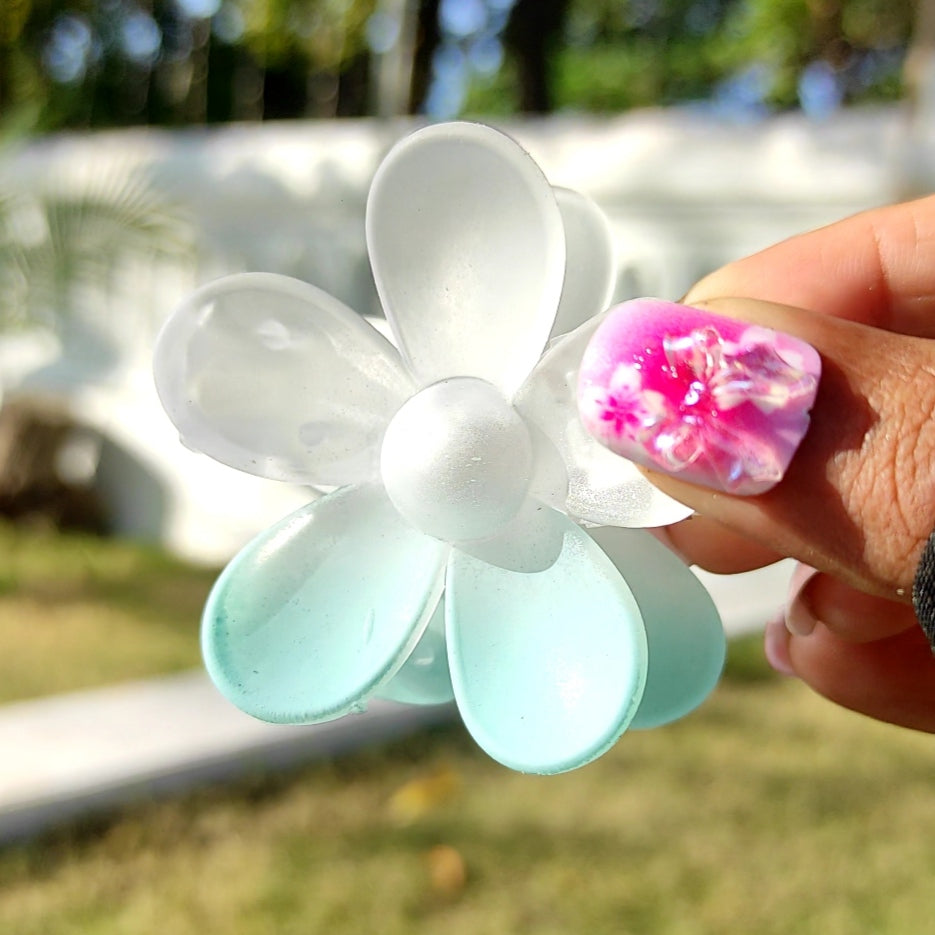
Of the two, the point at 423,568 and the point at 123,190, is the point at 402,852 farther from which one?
the point at 123,190

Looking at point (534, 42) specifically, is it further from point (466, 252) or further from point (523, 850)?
point (466, 252)

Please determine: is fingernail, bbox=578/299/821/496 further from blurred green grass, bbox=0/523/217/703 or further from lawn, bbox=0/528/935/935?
blurred green grass, bbox=0/523/217/703

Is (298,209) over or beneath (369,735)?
over

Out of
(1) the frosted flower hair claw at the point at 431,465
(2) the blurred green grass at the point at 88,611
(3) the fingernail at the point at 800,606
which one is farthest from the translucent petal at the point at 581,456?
(2) the blurred green grass at the point at 88,611

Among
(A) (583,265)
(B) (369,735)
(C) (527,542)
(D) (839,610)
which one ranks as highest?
(A) (583,265)

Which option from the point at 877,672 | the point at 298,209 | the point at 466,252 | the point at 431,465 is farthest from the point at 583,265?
the point at 298,209

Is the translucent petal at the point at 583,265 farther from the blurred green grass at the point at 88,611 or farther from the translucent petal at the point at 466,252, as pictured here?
the blurred green grass at the point at 88,611

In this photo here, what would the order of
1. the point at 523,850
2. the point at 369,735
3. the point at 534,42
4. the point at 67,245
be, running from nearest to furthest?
the point at 523,850, the point at 369,735, the point at 67,245, the point at 534,42
